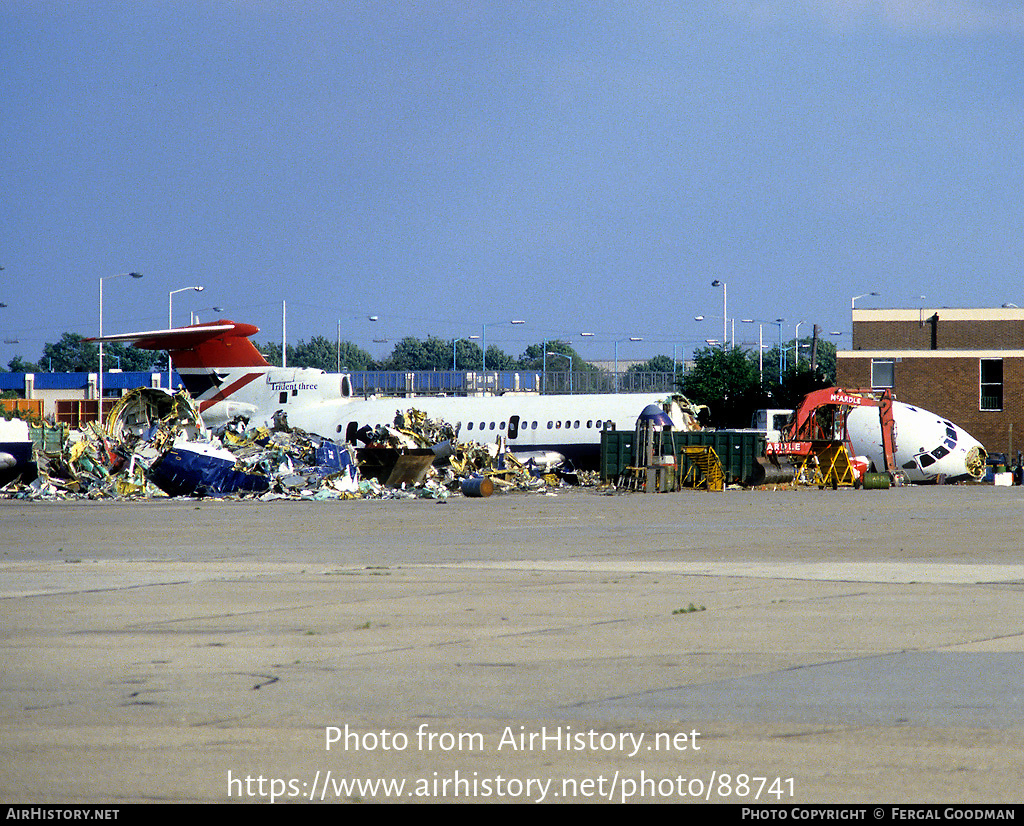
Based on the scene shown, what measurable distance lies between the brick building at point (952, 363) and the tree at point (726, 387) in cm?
837

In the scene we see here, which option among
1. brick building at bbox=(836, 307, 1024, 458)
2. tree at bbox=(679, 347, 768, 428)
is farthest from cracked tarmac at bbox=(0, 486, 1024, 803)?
tree at bbox=(679, 347, 768, 428)

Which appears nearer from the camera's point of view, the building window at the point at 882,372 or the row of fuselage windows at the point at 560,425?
the row of fuselage windows at the point at 560,425

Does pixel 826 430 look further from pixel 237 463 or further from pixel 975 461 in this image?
pixel 237 463

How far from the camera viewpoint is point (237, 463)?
1538 inches

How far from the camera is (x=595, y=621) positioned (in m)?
11.5

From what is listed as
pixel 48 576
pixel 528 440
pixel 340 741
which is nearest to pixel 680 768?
pixel 340 741

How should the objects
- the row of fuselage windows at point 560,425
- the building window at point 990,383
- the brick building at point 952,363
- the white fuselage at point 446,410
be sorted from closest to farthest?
the row of fuselage windows at point 560,425
the white fuselage at point 446,410
the brick building at point 952,363
the building window at point 990,383

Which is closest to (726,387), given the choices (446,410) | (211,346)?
(446,410)

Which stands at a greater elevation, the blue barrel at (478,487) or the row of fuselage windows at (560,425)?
the row of fuselage windows at (560,425)

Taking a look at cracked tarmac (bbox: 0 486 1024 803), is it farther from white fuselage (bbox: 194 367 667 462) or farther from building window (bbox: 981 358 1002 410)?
building window (bbox: 981 358 1002 410)

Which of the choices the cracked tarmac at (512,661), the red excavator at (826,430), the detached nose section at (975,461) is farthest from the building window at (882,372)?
the cracked tarmac at (512,661)

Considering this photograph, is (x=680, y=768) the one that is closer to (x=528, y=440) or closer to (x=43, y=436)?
(x=528, y=440)

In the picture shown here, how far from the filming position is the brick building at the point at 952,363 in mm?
70812

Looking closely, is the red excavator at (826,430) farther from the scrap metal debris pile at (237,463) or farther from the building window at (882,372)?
the building window at (882,372)
